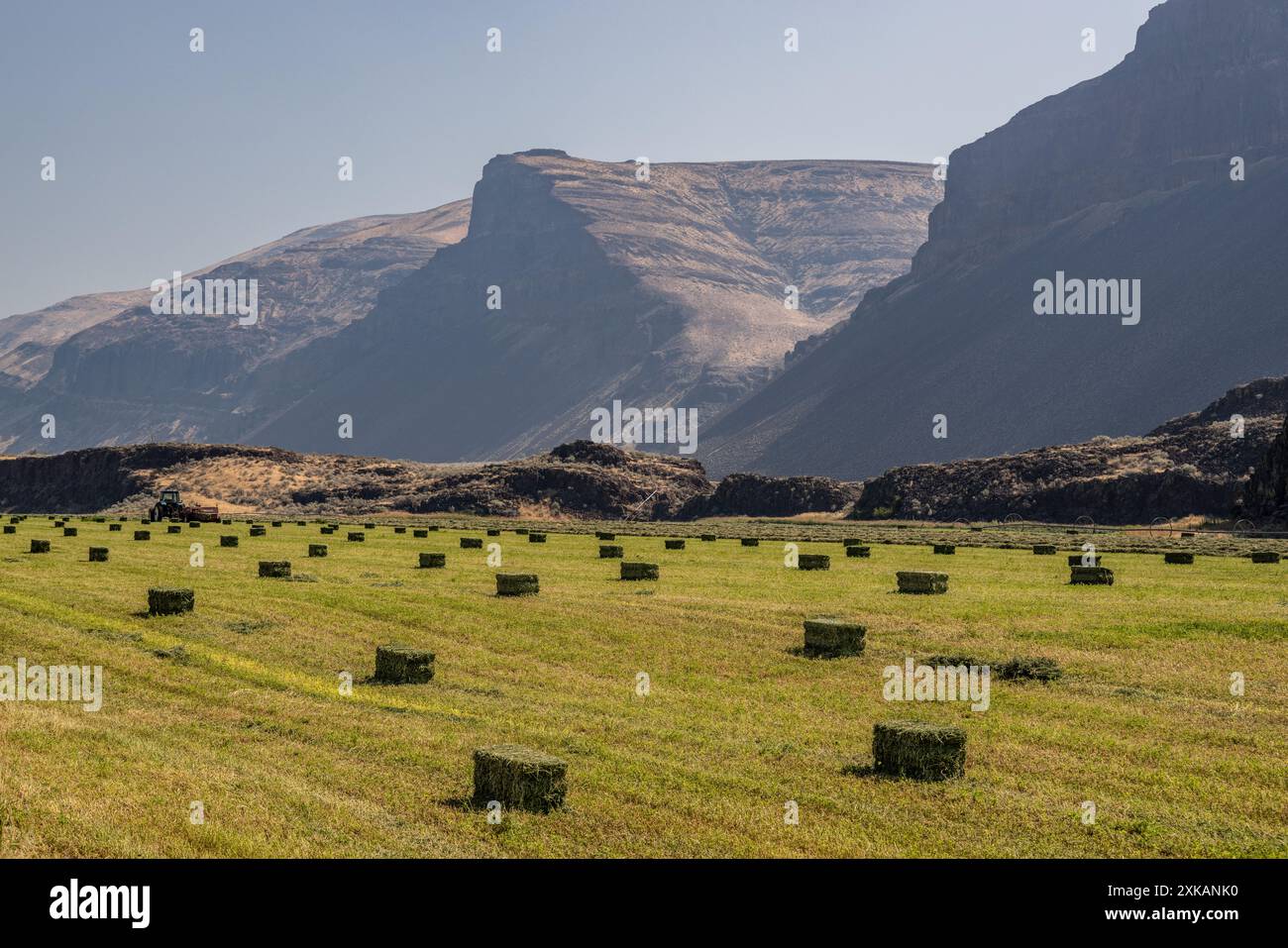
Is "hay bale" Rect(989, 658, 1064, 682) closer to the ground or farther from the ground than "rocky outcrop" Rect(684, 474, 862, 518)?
closer to the ground

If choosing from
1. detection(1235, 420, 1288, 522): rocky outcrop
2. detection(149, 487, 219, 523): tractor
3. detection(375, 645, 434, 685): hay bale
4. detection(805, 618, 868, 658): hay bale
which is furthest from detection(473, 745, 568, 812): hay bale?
detection(1235, 420, 1288, 522): rocky outcrop

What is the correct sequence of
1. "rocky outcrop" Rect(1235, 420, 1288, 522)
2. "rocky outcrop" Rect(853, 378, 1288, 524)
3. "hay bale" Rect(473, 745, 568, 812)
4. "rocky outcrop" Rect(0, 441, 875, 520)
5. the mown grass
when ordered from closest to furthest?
1. the mown grass
2. "hay bale" Rect(473, 745, 568, 812)
3. "rocky outcrop" Rect(1235, 420, 1288, 522)
4. "rocky outcrop" Rect(853, 378, 1288, 524)
5. "rocky outcrop" Rect(0, 441, 875, 520)

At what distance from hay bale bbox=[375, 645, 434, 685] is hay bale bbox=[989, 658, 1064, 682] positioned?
10.8 meters

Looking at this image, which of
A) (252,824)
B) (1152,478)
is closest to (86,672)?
(252,824)

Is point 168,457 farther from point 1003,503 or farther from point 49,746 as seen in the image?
point 49,746

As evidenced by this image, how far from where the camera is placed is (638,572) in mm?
40656

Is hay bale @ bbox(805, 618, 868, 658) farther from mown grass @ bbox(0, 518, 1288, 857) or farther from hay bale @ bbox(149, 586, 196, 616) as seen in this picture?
hay bale @ bbox(149, 586, 196, 616)

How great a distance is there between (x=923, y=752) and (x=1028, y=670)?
7883mm

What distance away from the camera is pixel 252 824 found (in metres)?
13.9

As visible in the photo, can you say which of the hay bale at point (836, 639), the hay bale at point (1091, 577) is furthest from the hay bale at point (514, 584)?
the hay bale at point (1091, 577)

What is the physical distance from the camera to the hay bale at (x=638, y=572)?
40.6 meters

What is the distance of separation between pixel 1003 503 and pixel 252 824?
381 ft

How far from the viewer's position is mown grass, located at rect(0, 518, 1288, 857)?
14023 millimetres

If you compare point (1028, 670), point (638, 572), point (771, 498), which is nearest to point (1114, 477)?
point (771, 498)
